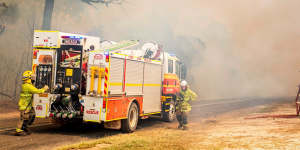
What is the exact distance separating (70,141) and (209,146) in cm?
342

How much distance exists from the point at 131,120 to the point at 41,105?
2744mm

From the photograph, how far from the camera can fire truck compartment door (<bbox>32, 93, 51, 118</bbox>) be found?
29.6ft

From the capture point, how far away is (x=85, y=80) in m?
9.27

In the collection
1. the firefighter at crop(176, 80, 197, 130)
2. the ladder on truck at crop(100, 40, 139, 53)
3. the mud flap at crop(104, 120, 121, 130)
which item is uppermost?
the ladder on truck at crop(100, 40, 139, 53)

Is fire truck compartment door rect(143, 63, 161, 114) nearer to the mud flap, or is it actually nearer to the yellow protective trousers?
the mud flap

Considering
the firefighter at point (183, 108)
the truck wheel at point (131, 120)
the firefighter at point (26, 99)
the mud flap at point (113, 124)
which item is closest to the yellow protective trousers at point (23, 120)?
the firefighter at point (26, 99)

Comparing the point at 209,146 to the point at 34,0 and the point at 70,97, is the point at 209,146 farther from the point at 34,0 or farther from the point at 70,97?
the point at 34,0

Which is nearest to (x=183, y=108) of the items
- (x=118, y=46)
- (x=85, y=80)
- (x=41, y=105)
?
(x=118, y=46)

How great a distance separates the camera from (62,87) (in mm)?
9234

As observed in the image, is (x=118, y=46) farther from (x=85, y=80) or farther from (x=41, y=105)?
(x=41, y=105)

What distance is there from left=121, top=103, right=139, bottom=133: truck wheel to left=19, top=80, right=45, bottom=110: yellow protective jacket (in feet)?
8.39

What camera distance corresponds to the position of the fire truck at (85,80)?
8703 mm

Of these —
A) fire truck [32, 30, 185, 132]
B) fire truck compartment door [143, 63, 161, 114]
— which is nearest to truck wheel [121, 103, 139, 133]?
fire truck [32, 30, 185, 132]

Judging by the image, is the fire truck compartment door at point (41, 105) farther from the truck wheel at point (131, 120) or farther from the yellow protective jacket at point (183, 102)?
the yellow protective jacket at point (183, 102)
